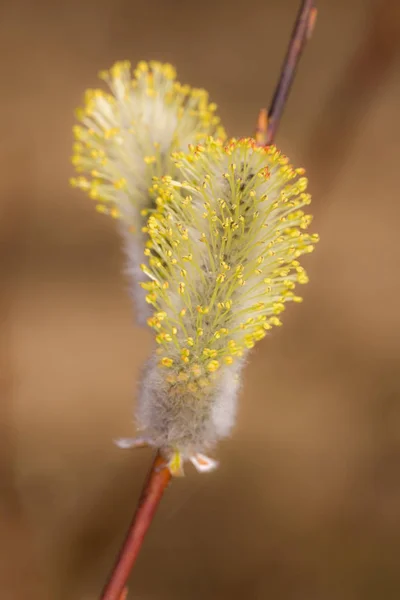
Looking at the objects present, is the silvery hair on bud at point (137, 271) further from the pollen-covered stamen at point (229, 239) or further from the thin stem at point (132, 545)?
the thin stem at point (132, 545)

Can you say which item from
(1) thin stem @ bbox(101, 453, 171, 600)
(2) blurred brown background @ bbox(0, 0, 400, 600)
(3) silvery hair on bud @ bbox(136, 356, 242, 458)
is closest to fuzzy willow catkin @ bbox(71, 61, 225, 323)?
(3) silvery hair on bud @ bbox(136, 356, 242, 458)

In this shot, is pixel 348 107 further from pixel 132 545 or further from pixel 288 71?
pixel 132 545

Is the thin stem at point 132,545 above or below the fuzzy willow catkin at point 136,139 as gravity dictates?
below

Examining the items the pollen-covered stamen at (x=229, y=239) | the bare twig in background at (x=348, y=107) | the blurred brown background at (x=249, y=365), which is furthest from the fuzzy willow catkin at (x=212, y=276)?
the blurred brown background at (x=249, y=365)

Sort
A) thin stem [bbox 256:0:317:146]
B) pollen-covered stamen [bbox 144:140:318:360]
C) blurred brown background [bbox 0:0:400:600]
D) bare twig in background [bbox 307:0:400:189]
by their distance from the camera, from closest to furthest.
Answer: pollen-covered stamen [bbox 144:140:318:360] → thin stem [bbox 256:0:317:146] → bare twig in background [bbox 307:0:400:189] → blurred brown background [bbox 0:0:400:600]

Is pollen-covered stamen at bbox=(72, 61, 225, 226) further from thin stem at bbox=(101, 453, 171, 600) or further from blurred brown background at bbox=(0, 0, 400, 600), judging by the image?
blurred brown background at bbox=(0, 0, 400, 600)

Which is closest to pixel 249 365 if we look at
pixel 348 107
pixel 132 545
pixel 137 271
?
pixel 348 107

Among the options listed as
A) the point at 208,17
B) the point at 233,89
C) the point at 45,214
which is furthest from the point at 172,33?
the point at 45,214
